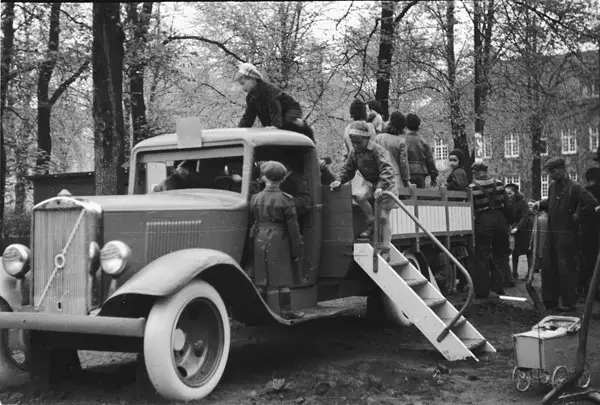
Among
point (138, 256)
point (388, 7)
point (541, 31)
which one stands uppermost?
point (388, 7)

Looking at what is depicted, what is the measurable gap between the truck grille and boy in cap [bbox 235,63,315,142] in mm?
2300

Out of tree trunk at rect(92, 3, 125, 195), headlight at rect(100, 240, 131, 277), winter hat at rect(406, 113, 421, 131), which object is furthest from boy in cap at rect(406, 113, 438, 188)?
headlight at rect(100, 240, 131, 277)

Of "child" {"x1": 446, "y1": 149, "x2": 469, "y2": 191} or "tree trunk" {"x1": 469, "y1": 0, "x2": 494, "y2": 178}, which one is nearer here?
"child" {"x1": 446, "y1": 149, "x2": 469, "y2": 191}

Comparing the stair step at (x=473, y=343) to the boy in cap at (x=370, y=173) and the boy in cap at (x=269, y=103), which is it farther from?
the boy in cap at (x=269, y=103)

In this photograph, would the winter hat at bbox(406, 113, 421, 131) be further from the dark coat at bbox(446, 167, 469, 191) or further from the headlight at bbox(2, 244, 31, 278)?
the headlight at bbox(2, 244, 31, 278)

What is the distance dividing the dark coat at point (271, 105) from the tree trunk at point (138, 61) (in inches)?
303

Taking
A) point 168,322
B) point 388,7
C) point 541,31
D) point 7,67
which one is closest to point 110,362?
point 168,322

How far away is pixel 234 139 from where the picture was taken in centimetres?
624

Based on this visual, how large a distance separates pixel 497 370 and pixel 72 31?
1153cm

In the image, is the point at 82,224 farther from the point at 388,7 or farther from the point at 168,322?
the point at 388,7

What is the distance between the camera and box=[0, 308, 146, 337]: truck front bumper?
4715mm

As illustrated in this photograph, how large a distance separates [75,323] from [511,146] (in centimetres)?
812

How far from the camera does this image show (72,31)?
1457 centimetres

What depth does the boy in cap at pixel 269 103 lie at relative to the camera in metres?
6.84
